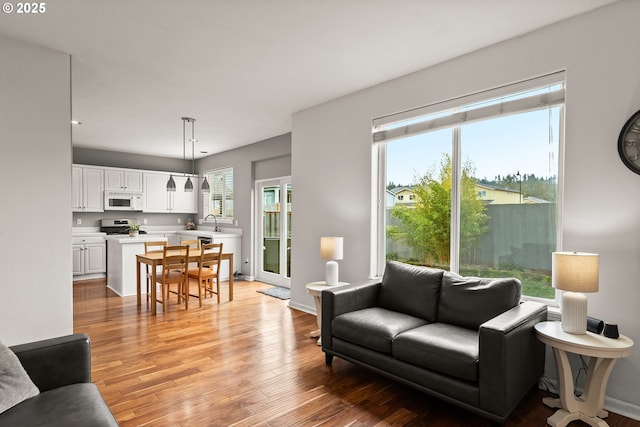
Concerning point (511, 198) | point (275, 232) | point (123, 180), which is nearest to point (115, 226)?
point (123, 180)

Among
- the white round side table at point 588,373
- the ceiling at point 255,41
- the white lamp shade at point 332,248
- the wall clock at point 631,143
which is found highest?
the ceiling at point 255,41

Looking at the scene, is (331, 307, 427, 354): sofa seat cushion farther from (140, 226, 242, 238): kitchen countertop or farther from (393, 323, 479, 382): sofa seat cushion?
(140, 226, 242, 238): kitchen countertop

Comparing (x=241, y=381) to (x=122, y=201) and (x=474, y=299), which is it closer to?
(x=474, y=299)

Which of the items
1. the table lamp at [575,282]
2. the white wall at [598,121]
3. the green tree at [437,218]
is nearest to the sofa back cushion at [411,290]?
the green tree at [437,218]

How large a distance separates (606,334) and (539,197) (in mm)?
1122

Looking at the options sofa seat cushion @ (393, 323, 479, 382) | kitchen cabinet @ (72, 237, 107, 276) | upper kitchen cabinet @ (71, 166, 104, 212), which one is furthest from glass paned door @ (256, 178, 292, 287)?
sofa seat cushion @ (393, 323, 479, 382)

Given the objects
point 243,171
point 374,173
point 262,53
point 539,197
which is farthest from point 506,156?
point 243,171

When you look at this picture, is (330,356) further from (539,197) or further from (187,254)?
(187,254)

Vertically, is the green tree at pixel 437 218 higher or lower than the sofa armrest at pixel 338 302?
higher

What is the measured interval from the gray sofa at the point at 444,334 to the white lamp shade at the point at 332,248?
542 millimetres

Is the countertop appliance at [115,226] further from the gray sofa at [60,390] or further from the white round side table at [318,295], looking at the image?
the gray sofa at [60,390]

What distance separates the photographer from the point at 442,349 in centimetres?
235

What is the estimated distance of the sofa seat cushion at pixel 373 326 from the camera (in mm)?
2699

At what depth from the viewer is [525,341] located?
2.34 metres
